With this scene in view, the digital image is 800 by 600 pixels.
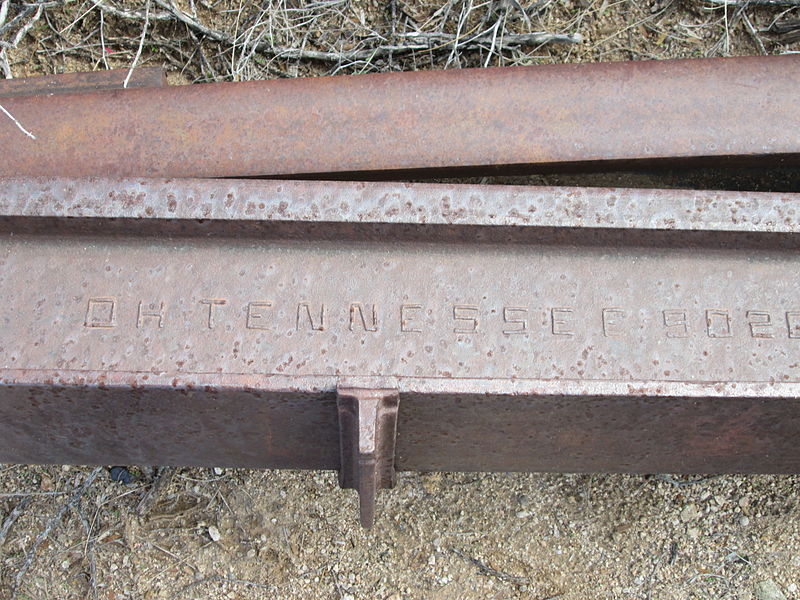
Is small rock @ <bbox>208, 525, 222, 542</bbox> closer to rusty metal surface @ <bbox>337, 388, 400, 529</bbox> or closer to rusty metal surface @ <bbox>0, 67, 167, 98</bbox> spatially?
rusty metal surface @ <bbox>337, 388, 400, 529</bbox>

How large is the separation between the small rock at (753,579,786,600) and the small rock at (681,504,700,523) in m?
0.30

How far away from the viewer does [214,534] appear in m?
2.76

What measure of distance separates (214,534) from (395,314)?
4.48ft

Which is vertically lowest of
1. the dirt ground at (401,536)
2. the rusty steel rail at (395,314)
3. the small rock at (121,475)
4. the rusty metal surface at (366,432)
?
the dirt ground at (401,536)

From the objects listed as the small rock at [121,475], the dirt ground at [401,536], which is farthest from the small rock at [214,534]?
the small rock at [121,475]

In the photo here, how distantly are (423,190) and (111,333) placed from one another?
0.90 m

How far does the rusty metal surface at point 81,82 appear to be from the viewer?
260cm

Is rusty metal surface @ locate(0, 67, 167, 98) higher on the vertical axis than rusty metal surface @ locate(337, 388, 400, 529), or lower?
higher

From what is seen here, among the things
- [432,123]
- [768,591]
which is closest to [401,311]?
[432,123]

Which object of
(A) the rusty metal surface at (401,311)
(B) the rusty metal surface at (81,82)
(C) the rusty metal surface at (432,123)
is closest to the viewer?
(A) the rusty metal surface at (401,311)

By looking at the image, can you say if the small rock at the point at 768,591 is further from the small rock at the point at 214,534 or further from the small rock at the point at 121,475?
the small rock at the point at 121,475

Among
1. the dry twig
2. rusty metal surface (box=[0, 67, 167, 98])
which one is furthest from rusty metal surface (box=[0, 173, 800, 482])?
the dry twig

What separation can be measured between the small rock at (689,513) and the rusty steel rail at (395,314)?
84 centimetres

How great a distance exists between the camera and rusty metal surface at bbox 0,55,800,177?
7.26 feet
